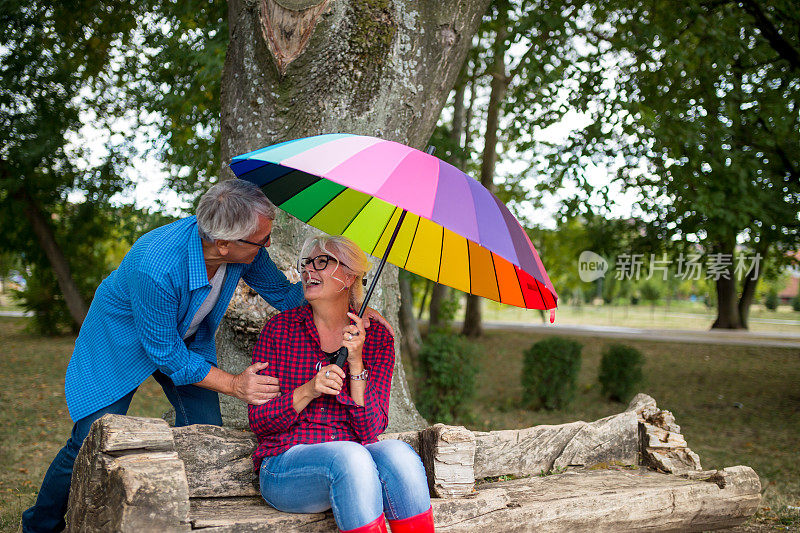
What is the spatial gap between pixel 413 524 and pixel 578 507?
3.20 ft

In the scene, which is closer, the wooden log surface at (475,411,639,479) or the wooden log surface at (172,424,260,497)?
the wooden log surface at (172,424,260,497)

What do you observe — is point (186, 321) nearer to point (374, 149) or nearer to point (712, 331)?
point (374, 149)

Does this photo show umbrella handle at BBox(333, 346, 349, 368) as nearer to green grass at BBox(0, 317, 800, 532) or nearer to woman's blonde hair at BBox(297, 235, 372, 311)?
woman's blonde hair at BBox(297, 235, 372, 311)

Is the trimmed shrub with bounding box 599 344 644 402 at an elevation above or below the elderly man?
below

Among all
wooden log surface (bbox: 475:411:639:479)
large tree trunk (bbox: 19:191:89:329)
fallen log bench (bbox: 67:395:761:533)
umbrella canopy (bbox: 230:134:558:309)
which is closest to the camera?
umbrella canopy (bbox: 230:134:558:309)

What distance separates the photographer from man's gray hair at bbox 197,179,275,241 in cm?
244

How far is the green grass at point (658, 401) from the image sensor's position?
5.42m

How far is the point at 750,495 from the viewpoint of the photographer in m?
3.45

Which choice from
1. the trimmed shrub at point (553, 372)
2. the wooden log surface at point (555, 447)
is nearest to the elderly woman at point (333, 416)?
the wooden log surface at point (555, 447)

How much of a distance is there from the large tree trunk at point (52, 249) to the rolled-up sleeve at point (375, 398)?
10165 millimetres

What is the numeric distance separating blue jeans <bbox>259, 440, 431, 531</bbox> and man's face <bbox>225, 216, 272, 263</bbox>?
0.78 metres

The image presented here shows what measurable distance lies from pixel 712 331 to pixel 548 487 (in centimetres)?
1591

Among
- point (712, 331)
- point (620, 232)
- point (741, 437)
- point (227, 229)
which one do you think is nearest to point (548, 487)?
point (227, 229)

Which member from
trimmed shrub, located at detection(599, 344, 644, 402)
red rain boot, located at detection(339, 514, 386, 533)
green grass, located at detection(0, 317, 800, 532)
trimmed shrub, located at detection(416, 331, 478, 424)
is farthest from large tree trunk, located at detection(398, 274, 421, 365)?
red rain boot, located at detection(339, 514, 386, 533)
